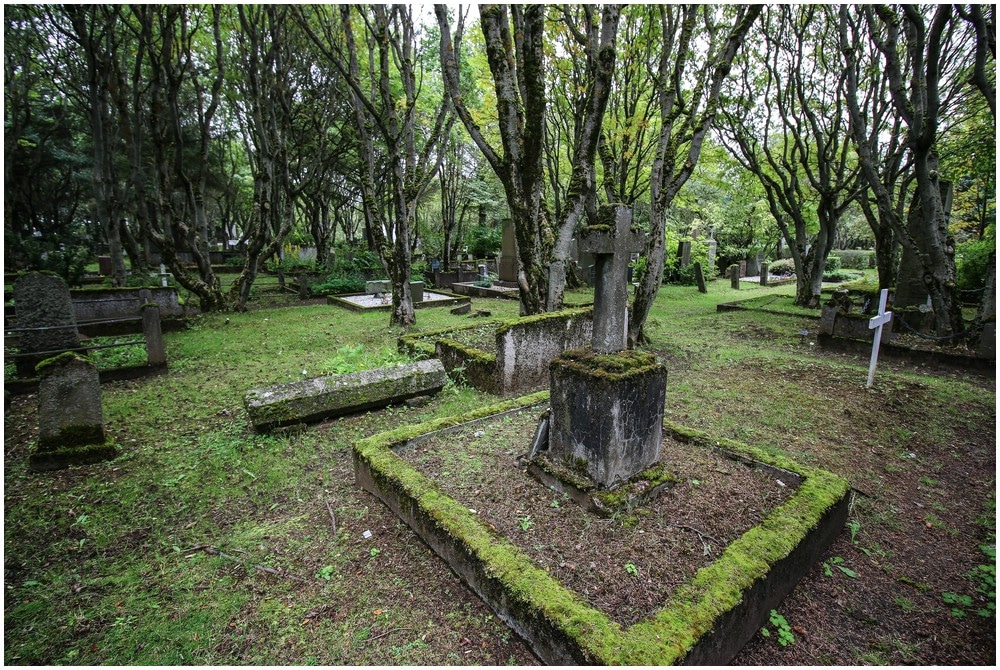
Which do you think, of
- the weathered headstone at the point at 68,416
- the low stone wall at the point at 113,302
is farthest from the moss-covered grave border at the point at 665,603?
the low stone wall at the point at 113,302

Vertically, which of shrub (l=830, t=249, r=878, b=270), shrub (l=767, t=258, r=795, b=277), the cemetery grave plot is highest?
shrub (l=830, t=249, r=878, b=270)

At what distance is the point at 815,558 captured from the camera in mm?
3182

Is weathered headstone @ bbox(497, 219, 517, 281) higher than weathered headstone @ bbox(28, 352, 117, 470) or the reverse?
higher

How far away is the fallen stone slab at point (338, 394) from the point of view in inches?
198

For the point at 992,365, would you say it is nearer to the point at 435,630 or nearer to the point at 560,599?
the point at 560,599

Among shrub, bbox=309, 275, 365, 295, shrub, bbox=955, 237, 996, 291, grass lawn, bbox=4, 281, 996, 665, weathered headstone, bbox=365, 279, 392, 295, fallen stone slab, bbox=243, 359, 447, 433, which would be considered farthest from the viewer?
shrub, bbox=309, 275, 365, 295

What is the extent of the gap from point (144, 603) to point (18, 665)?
56 cm

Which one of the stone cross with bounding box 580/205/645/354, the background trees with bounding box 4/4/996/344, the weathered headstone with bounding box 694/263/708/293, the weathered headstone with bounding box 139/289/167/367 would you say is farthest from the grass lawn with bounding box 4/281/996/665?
A: the weathered headstone with bounding box 694/263/708/293

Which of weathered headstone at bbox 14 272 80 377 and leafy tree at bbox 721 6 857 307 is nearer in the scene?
weathered headstone at bbox 14 272 80 377

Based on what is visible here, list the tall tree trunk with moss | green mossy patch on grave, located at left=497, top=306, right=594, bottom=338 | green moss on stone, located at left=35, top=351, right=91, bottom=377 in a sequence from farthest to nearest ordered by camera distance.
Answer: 1. the tall tree trunk with moss
2. green mossy patch on grave, located at left=497, top=306, right=594, bottom=338
3. green moss on stone, located at left=35, top=351, right=91, bottom=377

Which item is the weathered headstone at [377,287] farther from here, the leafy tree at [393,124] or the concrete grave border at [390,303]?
the leafy tree at [393,124]

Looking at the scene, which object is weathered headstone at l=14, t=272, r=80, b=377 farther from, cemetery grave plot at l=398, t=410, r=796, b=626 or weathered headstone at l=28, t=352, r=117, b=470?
cemetery grave plot at l=398, t=410, r=796, b=626

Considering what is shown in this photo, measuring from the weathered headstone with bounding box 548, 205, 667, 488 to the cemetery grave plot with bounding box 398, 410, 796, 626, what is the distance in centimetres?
35

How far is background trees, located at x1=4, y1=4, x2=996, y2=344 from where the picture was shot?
7508 millimetres
